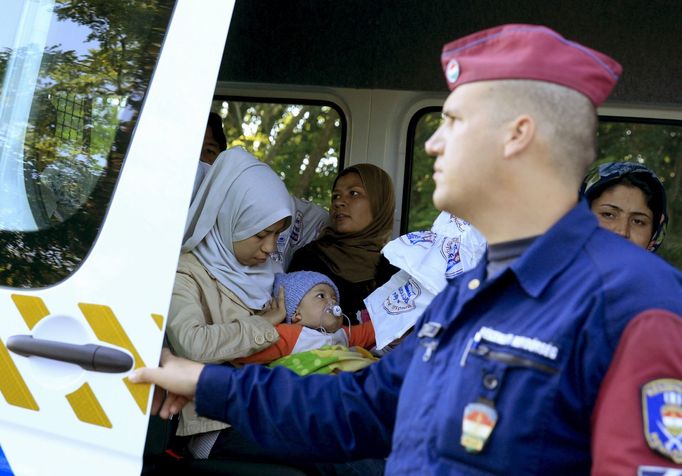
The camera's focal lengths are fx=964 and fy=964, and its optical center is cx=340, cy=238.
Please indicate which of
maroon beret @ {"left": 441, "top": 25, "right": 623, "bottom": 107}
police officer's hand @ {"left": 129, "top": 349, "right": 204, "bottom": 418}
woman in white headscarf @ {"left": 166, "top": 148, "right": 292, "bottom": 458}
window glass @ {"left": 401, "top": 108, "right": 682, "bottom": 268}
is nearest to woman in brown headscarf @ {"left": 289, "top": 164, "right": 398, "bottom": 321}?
woman in white headscarf @ {"left": 166, "top": 148, "right": 292, "bottom": 458}

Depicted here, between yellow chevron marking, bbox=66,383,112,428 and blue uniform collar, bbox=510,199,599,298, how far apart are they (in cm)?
91

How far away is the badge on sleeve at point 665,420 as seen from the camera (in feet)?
3.81

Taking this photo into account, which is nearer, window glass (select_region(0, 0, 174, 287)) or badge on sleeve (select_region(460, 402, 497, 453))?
badge on sleeve (select_region(460, 402, 497, 453))

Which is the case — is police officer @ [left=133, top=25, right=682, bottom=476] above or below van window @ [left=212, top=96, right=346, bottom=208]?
below

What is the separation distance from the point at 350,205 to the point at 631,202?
1.16 meters

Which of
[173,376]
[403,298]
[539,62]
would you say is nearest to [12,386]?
[173,376]

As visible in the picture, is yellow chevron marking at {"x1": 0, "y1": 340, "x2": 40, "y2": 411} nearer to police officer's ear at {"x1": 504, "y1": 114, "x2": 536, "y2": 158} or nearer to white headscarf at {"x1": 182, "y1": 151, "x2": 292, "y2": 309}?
white headscarf at {"x1": 182, "y1": 151, "x2": 292, "y2": 309}

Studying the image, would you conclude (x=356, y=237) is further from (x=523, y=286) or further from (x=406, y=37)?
(x=523, y=286)

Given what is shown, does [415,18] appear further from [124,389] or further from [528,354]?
[528,354]

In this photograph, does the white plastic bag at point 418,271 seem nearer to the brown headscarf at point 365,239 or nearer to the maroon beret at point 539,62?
the brown headscarf at point 365,239

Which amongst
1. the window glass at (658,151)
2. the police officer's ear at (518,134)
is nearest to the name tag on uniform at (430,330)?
the police officer's ear at (518,134)

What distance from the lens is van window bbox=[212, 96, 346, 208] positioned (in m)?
4.01

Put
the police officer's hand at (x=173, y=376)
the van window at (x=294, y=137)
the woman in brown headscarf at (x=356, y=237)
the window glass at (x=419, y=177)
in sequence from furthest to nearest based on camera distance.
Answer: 1. the van window at (x=294, y=137)
2. the window glass at (x=419, y=177)
3. the woman in brown headscarf at (x=356, y=237)
4. the police officer's hand at (x=173, y=376)

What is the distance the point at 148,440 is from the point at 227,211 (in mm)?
814
